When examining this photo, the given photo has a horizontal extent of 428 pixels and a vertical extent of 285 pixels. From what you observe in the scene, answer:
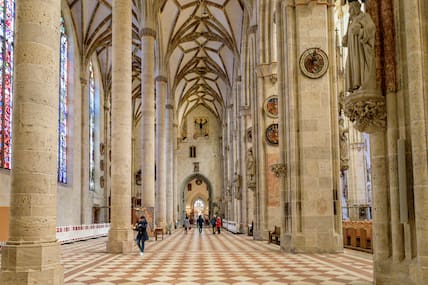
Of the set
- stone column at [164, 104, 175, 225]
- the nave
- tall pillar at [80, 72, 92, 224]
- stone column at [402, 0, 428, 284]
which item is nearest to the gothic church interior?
stone column at [402, 0, 428, 284]

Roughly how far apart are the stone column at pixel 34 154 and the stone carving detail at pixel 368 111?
18.1 feet

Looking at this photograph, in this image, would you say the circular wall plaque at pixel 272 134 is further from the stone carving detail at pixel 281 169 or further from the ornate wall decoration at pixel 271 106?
the stone carving detail at pixel 281 169

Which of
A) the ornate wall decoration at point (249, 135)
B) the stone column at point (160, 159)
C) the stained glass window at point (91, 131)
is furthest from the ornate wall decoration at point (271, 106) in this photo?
the stained glass window at point (91, 131)

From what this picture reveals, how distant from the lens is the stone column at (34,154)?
27.5 feet

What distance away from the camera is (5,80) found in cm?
2436

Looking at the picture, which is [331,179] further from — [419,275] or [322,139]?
[419,275]

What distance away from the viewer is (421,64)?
770cm

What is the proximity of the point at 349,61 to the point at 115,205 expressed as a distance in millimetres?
11791

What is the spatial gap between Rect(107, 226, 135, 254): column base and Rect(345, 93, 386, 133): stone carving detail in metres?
11.5


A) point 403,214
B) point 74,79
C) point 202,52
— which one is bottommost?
point 403,214

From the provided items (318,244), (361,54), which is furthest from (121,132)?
(361,54)

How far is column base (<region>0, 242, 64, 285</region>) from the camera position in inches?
322

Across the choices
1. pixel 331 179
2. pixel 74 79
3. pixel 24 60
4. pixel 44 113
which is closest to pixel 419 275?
pixel 44 113

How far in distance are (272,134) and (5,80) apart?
13.6 meters
